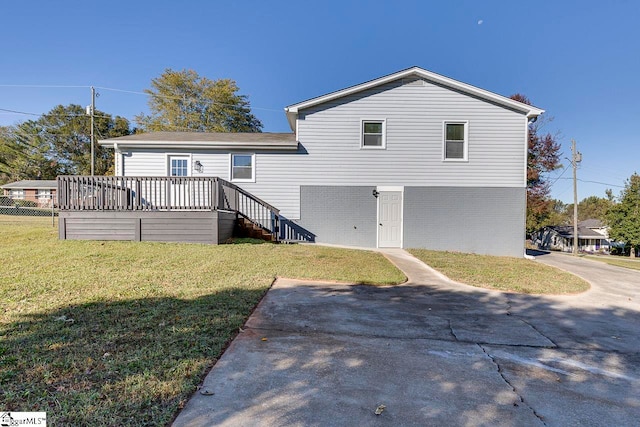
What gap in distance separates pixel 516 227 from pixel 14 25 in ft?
75.6

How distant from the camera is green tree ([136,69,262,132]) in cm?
2944

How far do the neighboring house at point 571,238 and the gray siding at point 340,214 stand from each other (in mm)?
45704

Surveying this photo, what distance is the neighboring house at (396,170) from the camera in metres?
11.8

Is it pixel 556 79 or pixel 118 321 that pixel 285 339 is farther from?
pixel 556 79

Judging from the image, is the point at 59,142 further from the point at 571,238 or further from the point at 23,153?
the point at 571,238

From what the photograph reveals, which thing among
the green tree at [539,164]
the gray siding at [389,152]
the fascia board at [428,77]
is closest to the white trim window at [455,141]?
the gray siding at [389,152]

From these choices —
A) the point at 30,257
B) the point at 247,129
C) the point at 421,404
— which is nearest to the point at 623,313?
the point at 421,404

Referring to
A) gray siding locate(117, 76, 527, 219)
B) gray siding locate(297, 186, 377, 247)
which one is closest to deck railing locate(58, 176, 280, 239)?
gray siding locate(117, 76, 527, 219)

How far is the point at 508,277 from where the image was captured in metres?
6.93

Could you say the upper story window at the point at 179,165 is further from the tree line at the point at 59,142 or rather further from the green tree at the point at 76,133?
the green tree at the point at 76,133

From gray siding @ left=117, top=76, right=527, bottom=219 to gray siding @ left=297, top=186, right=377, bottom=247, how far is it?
1.01 ft

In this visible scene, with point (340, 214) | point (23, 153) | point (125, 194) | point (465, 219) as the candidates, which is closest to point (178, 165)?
point (125, 194)

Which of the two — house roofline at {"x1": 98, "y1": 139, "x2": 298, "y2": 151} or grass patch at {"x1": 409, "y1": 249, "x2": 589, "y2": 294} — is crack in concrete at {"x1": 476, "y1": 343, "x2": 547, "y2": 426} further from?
house roofline at {"x1": 98, "y1": 139, "x2": 298, "y2": 151}

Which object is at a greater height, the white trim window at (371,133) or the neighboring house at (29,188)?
the white trim window at (371,133)
